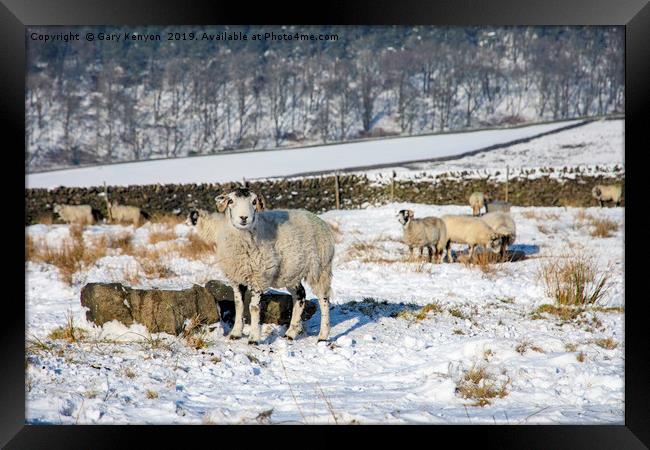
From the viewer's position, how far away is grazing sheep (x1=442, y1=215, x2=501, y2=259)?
48.4ft

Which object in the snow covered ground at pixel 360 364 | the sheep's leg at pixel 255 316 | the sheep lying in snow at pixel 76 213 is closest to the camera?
the snow covered ground at pixel 360 364

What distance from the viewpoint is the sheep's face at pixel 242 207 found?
20.8 ft

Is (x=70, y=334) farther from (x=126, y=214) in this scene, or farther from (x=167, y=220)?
(x=126, y=214)

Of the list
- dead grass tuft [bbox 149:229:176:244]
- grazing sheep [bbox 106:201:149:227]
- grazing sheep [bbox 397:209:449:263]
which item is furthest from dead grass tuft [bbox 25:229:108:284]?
grazing sheep [bbox 106:201:149:227]

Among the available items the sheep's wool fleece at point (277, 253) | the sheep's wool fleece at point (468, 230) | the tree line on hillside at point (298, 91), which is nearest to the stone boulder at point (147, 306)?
the sheep's wool fleece at point (277, 253)

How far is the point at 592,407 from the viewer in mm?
4953

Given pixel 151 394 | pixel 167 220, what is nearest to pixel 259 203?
pixel 151 394

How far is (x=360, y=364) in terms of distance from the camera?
6.71 meters

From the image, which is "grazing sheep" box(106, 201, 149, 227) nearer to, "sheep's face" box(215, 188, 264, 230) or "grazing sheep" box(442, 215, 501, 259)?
"grazing sheep" box(442, 215, 501, 259)

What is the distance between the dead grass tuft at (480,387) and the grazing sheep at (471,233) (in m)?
9.09

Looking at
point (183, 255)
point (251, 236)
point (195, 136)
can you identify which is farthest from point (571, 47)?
point (251, 236)

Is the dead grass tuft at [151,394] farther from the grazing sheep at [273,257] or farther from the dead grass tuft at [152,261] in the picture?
the dead grass tuft at [152,261]

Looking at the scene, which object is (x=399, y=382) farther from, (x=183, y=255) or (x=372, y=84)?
(x=372, y=84)

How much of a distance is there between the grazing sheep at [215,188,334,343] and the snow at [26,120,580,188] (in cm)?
2113
